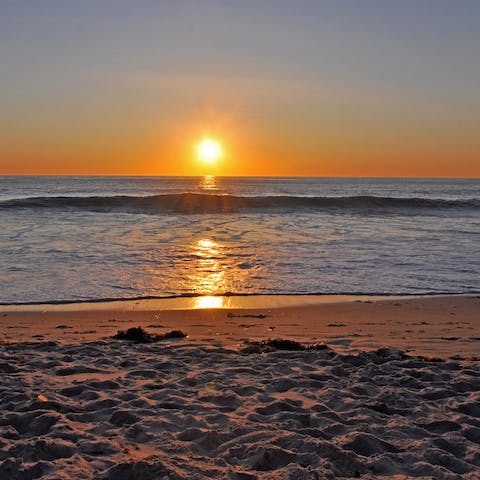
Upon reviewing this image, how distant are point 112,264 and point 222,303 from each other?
456cm

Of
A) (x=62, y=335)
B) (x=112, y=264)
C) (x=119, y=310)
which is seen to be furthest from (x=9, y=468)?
(x=112, y=264)

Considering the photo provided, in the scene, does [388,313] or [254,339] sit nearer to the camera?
[254,339]

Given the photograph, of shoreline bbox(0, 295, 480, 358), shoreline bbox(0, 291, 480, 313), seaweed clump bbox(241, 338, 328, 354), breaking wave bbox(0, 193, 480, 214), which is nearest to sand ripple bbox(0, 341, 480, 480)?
seaweed clump bbox(241, 338, 328, 354)

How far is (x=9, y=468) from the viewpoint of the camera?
10.8 feet

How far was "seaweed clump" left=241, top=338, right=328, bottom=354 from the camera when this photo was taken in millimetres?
6176

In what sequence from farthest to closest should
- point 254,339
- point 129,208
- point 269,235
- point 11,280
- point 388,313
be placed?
point 129,208 → point 269,235 → point 11,280 → point 388,313 → point 254,339

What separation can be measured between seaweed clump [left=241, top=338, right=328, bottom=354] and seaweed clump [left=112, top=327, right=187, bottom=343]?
1.05m

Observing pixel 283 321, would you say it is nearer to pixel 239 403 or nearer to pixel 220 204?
pixel 239 403

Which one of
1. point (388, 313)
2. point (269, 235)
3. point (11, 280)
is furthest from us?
point (269, 235)

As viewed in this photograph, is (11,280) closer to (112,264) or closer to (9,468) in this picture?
(112,264)

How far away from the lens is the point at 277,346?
6.36 m

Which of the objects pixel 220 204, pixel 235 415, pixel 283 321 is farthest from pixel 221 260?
pixel 220 204

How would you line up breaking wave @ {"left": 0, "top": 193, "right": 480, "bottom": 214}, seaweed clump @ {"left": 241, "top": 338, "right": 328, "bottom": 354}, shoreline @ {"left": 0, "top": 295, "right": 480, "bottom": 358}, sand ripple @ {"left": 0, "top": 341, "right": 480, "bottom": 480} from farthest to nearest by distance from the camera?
1. breaking wave @ {"left": 0, "top": 193, "right": 480, "bottom": 214}
2. shoreline @ {"left": 0, "top": 295, "right": 480, "bottom": 358}
3. seaweed clump @ {"left": 241, "top": 338, "right": 328, "bottom": 354}
4. sand ripple @ {"left": 0, "top": 341, "right": 480, "bottom": 480}

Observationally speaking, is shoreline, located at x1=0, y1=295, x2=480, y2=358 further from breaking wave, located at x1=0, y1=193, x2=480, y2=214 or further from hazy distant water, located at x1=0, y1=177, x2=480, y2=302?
breaking wave, located at x1=0, y1=193, x2=480, y2=214
